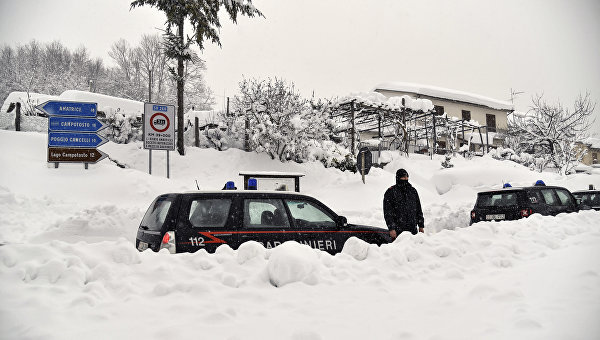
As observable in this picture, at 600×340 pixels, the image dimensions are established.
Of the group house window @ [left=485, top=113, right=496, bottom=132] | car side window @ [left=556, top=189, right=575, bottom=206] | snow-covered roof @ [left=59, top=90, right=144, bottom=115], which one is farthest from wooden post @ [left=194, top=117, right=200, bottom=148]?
house window @ [left=485, top=113, right=496, bottom=132]

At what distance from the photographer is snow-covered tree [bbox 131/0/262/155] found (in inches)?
688

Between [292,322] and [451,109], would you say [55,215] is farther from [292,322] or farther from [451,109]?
[451,109]

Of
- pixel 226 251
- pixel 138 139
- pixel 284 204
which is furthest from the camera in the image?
pixel 138 139

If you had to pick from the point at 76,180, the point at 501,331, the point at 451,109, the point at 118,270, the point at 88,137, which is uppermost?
the point at 451,109

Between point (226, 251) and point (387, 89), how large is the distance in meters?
36.2

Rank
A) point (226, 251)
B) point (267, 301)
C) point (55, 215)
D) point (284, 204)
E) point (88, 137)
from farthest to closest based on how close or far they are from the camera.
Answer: point (88, 137) → point (55, 215) → point (284, 204) → point (226, 251) → point (267, 301)

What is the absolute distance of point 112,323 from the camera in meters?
2.83

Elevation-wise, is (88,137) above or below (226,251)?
above

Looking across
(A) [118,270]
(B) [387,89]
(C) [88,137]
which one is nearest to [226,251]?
(A) [118,270]

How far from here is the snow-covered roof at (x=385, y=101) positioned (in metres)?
22.1

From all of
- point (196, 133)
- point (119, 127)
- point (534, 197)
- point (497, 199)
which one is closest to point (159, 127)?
point (196, 133)

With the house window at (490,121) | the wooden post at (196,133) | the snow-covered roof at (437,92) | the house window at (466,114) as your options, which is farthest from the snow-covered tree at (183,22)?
the house window at (490,121)

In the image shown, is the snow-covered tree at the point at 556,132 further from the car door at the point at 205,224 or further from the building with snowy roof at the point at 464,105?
the car door at the point at 205,224

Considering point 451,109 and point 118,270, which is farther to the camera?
point 451,109
